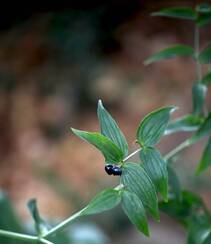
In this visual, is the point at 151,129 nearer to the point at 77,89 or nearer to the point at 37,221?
the point at 37,221

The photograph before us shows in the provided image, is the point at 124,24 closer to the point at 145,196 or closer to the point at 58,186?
the point at 58,186

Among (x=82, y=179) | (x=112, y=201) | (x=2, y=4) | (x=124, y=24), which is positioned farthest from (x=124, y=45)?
(x=112, y=201)

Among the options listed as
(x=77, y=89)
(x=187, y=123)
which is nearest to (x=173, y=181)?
(x=187, y=123)

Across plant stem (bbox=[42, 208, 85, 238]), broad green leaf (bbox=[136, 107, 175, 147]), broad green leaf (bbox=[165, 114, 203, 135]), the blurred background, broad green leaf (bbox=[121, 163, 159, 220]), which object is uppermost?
broad green leaf (bbox=[136, 107, 175, 147])

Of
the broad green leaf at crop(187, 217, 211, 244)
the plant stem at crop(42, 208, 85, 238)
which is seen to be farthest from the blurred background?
the plant stem at crop(42, 208, 85, 238)

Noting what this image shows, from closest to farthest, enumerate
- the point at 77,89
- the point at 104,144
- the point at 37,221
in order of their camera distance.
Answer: the point at 104,144
the point at 37,221
the point at 77,89

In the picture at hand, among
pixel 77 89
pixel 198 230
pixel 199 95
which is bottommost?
pixel 77 89

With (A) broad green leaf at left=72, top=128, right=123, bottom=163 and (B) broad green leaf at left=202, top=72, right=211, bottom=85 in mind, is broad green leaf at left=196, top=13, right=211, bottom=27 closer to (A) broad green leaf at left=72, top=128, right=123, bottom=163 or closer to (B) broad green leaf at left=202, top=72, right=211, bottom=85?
(B) broad green leaf at left=202, top=72, right=211, bottom=85
